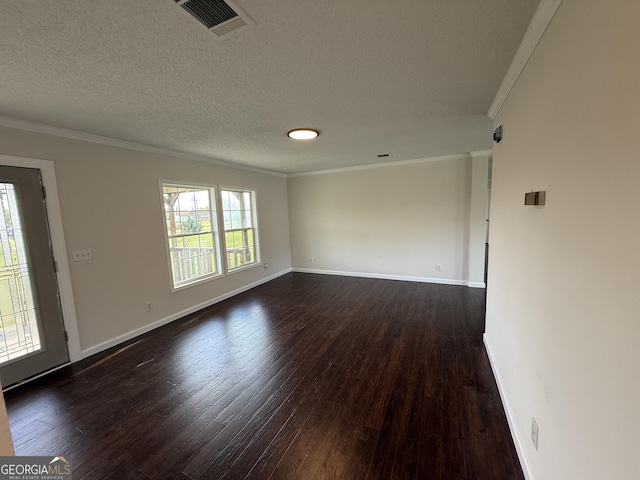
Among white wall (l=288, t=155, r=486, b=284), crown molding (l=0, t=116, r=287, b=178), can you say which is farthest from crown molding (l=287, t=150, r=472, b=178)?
crown molding (l=0, t=116, r=287, b=178)

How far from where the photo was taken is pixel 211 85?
1.88m

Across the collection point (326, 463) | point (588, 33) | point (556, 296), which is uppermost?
point (588, 33)

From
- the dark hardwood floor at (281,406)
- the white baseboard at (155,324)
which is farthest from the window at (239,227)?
the dark hardwood floor at (281,406)

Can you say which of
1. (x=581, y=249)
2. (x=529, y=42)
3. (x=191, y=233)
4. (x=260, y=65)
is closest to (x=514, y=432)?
(x=581, y=249)

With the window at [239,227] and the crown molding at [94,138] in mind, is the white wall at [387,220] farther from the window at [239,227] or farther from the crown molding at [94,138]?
the crown molding at [94,138]

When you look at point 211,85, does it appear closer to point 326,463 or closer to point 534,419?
point 326,463

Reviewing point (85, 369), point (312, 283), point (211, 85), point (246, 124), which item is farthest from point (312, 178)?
point (85, 369)

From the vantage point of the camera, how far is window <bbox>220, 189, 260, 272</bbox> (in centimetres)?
489

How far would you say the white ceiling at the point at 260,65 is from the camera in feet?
4.00

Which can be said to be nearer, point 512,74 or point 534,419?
point 534,419

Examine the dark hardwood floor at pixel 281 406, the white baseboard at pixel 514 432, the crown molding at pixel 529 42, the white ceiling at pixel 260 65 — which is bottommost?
the dark hardwood floor at pixel 281 406

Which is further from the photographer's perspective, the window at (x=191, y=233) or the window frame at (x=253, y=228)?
the window frame at (x=253, y=228)

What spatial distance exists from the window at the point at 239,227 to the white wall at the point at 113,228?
0.85 m

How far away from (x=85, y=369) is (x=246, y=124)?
3.01m
